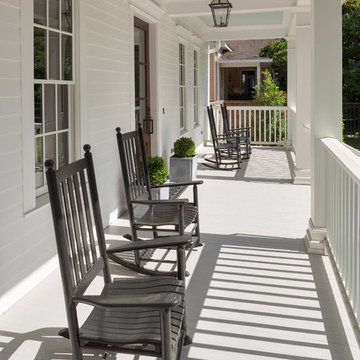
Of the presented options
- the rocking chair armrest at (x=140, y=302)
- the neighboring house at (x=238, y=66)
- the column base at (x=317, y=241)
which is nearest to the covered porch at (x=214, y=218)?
the column base at (x=317, y=241)

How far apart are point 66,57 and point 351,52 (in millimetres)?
16588

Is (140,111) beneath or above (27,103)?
above

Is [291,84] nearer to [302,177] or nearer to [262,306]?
[302,177]

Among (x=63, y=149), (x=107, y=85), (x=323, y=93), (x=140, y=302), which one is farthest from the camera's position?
(x=107, y=85)

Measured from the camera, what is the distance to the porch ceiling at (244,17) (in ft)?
22.8

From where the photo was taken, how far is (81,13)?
13.6ft

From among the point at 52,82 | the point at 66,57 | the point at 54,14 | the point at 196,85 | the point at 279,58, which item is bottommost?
the point at 52,82

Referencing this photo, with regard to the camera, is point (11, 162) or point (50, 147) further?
point (50, 147)

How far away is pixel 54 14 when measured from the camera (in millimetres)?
3779

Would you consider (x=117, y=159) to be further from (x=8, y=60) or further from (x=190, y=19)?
(x=190, y=19)

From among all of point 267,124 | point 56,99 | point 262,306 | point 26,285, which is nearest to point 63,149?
point 56,99

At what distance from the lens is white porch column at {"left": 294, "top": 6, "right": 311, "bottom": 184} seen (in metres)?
7.31

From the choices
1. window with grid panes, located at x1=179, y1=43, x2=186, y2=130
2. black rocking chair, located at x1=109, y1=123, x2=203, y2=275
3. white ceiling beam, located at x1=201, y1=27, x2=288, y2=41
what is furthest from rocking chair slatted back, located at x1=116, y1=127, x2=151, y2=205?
white ceiling beam, located at x1=201, y1=27, x2=288, y2=41

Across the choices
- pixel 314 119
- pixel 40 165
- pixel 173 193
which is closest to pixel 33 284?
pixel 40 165
